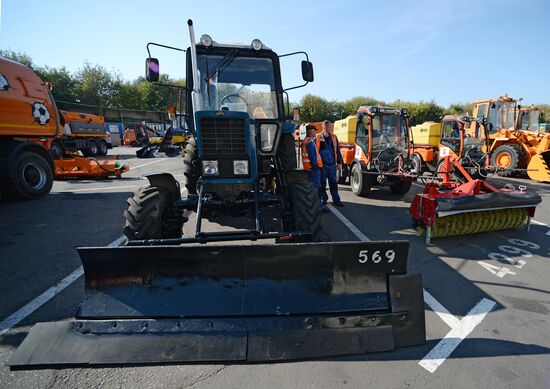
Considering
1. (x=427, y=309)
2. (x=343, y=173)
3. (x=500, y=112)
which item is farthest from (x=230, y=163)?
(x=500, y=112)

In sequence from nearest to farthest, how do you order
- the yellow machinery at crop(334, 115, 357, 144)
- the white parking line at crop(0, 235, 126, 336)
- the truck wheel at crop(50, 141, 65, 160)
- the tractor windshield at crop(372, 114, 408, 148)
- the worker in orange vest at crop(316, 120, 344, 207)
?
the white parking line at crop(0, 235, 126, 336), the worker in orange vest at crop(316, 120, 344, 207), the tractor windshield at crop(372, 114, 408, 148), the yellow machinery at crop(334, 115, 357, 144), the truck wheel at crop(50, 141, 65, 160)

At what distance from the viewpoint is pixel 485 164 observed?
10062 millimetres

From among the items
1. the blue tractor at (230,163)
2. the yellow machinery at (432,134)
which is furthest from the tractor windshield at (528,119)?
the blue tractor at (230,163)

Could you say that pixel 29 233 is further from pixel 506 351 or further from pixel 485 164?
pixel 485 164

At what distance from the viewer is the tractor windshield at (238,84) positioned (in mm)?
4250

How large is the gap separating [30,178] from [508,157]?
15969mm

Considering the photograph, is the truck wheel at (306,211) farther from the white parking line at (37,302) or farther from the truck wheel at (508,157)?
the truck wheel at (508,157)

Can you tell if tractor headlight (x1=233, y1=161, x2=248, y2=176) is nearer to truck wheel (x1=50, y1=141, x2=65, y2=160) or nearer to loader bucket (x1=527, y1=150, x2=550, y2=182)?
loader bucket (x1=527, y1=150, x2=550, y2=182)

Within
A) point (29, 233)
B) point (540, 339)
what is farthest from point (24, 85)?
→ point (540, 339)

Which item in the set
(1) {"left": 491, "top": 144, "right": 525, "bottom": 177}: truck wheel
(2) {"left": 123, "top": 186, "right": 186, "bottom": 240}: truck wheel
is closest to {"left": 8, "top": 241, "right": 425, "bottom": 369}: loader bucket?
(2) {"left": 123, "top": 186, "right": 186, "bottom": 240}: truck wheel

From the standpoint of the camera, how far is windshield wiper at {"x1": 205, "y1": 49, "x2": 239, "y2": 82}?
13.9 feet

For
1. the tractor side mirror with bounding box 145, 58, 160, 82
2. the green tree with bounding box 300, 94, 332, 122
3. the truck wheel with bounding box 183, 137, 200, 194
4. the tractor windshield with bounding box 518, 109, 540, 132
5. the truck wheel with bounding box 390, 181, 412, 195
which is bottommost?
the truck wheel with bounding box 390, 181, 412, 195

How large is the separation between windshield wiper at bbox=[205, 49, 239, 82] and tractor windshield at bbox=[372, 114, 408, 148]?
16.1 feet

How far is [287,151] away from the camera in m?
5.39
